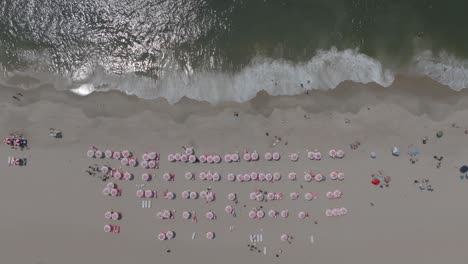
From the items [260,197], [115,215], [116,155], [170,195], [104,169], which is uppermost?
[116,155]

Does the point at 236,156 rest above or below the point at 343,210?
above

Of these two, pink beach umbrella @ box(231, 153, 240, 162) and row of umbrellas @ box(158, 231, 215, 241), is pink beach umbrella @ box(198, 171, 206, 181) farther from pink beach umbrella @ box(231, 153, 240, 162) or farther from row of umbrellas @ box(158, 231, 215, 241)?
row of umbrellas @ box(158, 231, 215, 241)

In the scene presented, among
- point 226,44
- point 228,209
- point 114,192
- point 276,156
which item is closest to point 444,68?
point 276,156

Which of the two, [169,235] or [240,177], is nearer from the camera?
[169,235]

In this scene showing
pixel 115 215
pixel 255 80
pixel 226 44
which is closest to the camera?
pixel 115 215

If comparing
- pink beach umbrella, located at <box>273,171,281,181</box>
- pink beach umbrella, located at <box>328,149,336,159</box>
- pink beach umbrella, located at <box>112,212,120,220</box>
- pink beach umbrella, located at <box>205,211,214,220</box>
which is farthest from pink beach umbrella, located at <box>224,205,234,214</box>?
pink beach umbrella, located at <box>328,149,336,159</box>

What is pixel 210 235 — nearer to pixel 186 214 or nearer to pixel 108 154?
pixel 186 214

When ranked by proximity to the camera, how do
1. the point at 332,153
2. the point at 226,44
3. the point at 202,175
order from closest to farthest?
the point at 202,175 < the point at 332,153 < the point at 226,44
